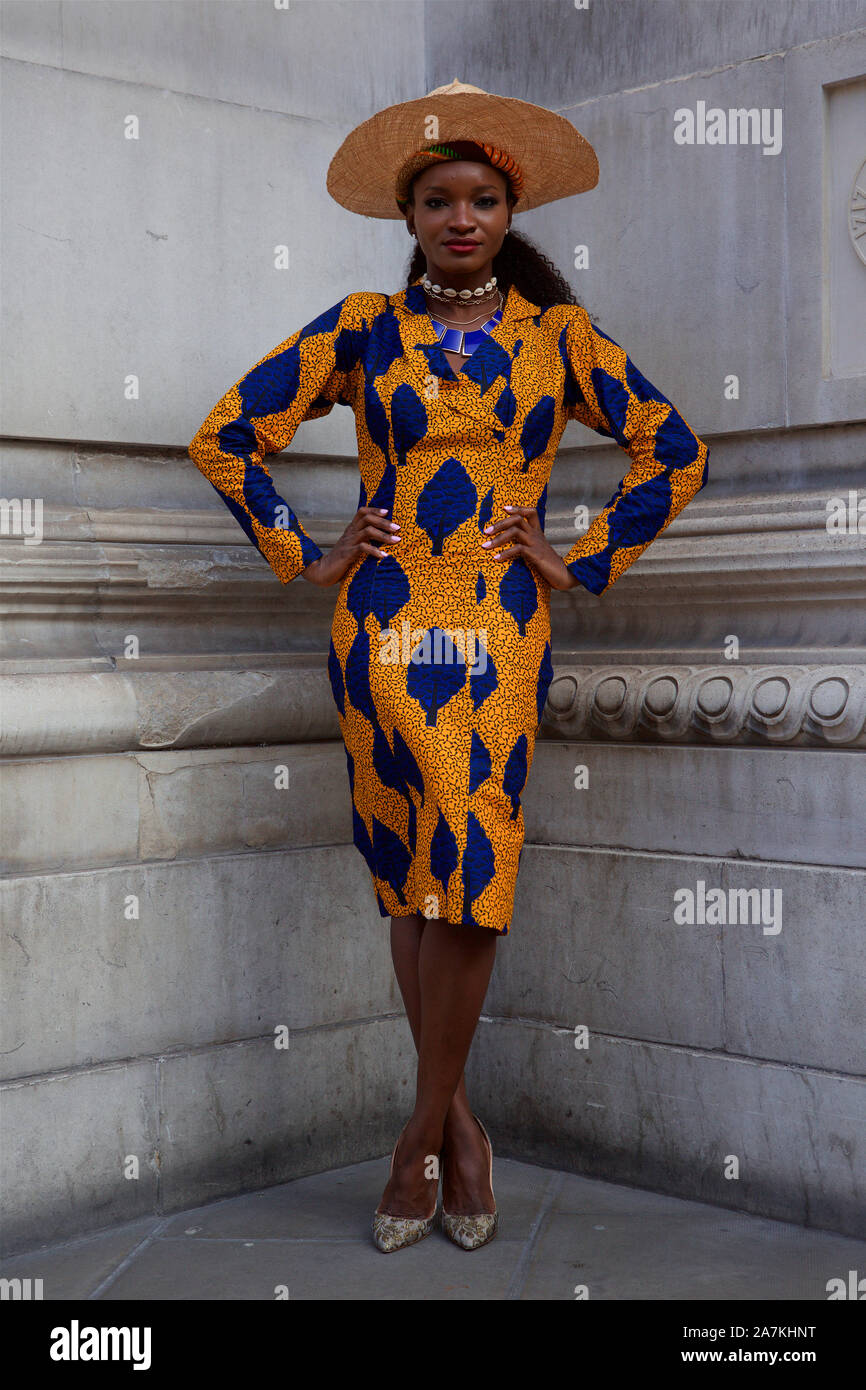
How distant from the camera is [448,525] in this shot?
12.1 ft

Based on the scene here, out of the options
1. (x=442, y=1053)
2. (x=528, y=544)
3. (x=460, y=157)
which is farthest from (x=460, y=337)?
(x=442, y=1053)

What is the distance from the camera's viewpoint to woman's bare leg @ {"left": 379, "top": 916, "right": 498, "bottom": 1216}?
373 cm

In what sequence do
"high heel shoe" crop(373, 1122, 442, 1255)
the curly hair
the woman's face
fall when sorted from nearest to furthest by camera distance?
the woman's face, "high heel shoe" crop(373, 1122, 442, 1255), the curly hair

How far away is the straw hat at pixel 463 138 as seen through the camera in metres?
3.67

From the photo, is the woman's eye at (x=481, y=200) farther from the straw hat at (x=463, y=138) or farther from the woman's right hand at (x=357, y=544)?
the woman's right hand at (x=357, y=544)

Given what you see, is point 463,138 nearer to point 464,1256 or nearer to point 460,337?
point 460,337

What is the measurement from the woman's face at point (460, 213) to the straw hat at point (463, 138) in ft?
0.27

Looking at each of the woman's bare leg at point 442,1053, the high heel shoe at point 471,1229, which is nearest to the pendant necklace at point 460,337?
A: the woman's bare leg at point 442,1053

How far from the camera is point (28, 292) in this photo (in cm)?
409

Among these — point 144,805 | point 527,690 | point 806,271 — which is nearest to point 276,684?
point 144,805

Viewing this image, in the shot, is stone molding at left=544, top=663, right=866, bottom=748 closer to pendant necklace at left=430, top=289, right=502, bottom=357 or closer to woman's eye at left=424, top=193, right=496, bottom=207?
pendant necklace at left=430, top=289, right=502, bottom=357

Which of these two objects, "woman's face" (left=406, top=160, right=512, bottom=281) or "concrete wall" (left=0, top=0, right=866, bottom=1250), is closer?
"woman's face" (left=406, top=160, right=512, bottom=281)

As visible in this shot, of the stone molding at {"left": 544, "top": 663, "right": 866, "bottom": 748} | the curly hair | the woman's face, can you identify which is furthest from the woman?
the stone molding at {"left": 544, "top": 663, "right": 866, "bottom": 748}

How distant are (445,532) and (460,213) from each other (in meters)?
0.74
